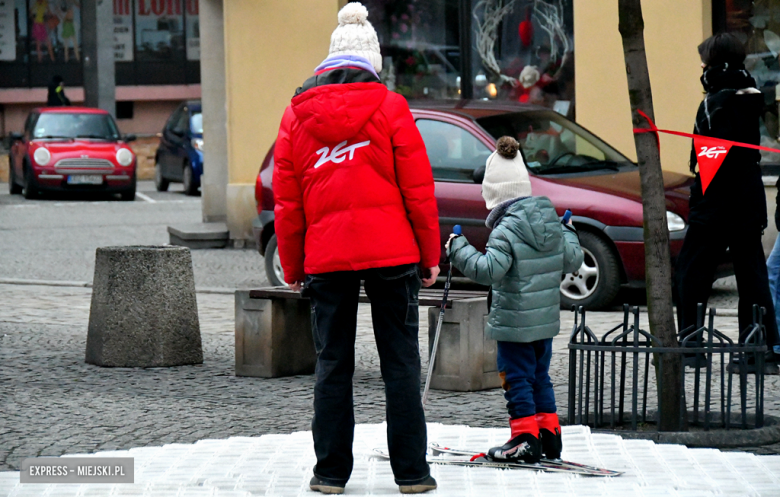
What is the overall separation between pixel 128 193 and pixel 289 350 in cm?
1711

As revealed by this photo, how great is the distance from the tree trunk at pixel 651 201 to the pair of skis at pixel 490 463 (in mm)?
878

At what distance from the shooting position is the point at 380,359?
4.67m

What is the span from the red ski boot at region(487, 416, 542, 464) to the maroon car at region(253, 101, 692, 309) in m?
5.00

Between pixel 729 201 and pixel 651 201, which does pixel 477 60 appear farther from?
pixel 651 201

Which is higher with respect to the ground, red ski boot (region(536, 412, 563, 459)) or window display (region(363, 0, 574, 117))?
window display (region(363, 0, 574, 117))

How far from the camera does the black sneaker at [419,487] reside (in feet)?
15.6

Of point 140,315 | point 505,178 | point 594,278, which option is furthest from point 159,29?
point 505,178

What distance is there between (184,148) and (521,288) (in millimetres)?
19919

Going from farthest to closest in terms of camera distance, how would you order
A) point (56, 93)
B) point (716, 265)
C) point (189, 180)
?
point (56, 93)
point (189, 180)
point (716, 265)

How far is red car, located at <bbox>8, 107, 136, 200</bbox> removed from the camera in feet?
77.1

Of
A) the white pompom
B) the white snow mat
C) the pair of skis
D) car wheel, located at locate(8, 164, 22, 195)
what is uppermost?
the white pompom

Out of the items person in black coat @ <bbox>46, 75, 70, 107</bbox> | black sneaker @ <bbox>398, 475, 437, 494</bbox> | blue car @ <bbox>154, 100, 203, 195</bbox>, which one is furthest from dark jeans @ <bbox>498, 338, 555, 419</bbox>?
person in black coat @ <bbox>46, 75, 70, 107</bbox>

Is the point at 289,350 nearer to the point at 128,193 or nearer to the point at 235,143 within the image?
the point at 235,143

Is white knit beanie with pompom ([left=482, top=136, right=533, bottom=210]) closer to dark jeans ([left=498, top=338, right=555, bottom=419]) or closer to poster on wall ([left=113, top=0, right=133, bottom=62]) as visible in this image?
dark jeans ([left=498, top=338, right=555, bottom=419])
